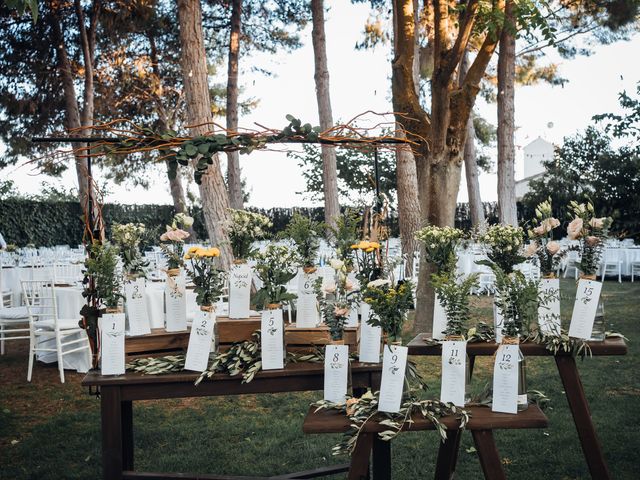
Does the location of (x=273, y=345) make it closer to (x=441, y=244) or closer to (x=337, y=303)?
(x=337, y=303)

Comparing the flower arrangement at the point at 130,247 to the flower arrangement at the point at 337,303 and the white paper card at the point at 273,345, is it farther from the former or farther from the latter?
the flower arrangement at the point at 337,303

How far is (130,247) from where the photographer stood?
2744 mm

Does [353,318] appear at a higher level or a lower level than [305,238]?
lower

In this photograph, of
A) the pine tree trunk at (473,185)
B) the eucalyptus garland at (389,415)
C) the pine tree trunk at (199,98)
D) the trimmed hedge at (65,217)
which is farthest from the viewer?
the trimmed hedge at (65,217)

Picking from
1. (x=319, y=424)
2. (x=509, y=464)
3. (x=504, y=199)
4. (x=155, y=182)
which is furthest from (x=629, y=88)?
(x=155, y=182)

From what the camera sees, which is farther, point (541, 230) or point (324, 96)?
point (324, 96)

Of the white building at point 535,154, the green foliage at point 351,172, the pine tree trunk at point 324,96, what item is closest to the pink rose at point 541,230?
the pine tree trunk at point 324,96

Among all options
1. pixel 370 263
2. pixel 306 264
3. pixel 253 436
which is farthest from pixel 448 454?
pixel 253 436

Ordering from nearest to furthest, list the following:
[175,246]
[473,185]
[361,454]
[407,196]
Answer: [361,454] < [175,246] < [407,196] < [473,185]

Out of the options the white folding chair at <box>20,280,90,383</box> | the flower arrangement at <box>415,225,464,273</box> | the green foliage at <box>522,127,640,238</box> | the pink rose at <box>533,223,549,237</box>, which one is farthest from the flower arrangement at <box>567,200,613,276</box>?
the green foliage at <box>522,127,640,238</box>

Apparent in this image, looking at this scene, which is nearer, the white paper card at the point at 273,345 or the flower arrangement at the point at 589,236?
the white paper card at the point at 273,345

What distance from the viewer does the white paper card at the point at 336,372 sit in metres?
2.33

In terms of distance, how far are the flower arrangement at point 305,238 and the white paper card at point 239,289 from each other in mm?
243

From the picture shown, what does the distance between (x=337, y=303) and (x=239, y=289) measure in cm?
57
